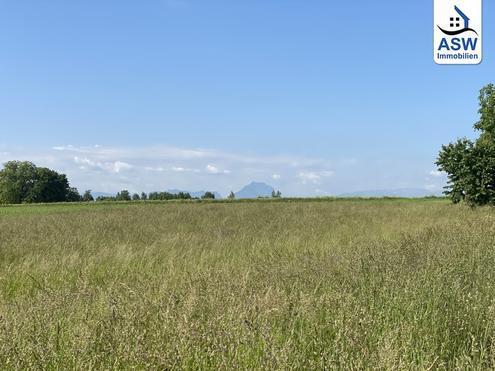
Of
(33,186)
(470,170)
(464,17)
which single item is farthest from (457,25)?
(33,186)

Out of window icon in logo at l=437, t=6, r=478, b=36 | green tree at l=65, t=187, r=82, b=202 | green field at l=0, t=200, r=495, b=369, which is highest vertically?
window icon in logo at l=437, t=6, r=478, b=36

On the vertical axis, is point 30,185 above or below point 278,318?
above

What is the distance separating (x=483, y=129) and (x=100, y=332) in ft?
129

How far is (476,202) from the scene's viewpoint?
22.8m

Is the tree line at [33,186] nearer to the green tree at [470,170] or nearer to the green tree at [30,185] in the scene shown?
the green tree at [30,185]

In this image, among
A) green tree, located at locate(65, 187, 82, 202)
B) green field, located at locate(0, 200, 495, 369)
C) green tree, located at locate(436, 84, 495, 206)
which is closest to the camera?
green field, located at locate(0, 200, 495, 369)

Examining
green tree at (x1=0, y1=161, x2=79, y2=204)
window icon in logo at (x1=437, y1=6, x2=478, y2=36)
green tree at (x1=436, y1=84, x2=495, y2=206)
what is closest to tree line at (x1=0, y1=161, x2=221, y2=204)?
green tree at (x1=0, y1=161, x2=79, y2=204)

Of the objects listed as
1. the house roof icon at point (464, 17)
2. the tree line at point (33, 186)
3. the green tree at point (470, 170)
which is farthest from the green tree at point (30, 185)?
the house roof icon at point (464, 17)

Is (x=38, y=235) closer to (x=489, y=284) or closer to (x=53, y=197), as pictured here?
(x=489, y=284)

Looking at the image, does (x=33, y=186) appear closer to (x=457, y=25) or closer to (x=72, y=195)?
(x=72, y=195)

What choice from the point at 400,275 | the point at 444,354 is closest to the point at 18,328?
the point at 444,354

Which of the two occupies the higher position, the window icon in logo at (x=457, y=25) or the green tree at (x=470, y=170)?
the window icon in logo at (x=457, y=25)

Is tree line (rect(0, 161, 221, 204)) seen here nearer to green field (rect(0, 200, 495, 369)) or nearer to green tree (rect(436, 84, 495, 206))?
green tree (rect(436, 84, 495, 206))

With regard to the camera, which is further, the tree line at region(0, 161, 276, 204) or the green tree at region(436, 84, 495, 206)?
the tree line at region(0, 161, 276, 204)
